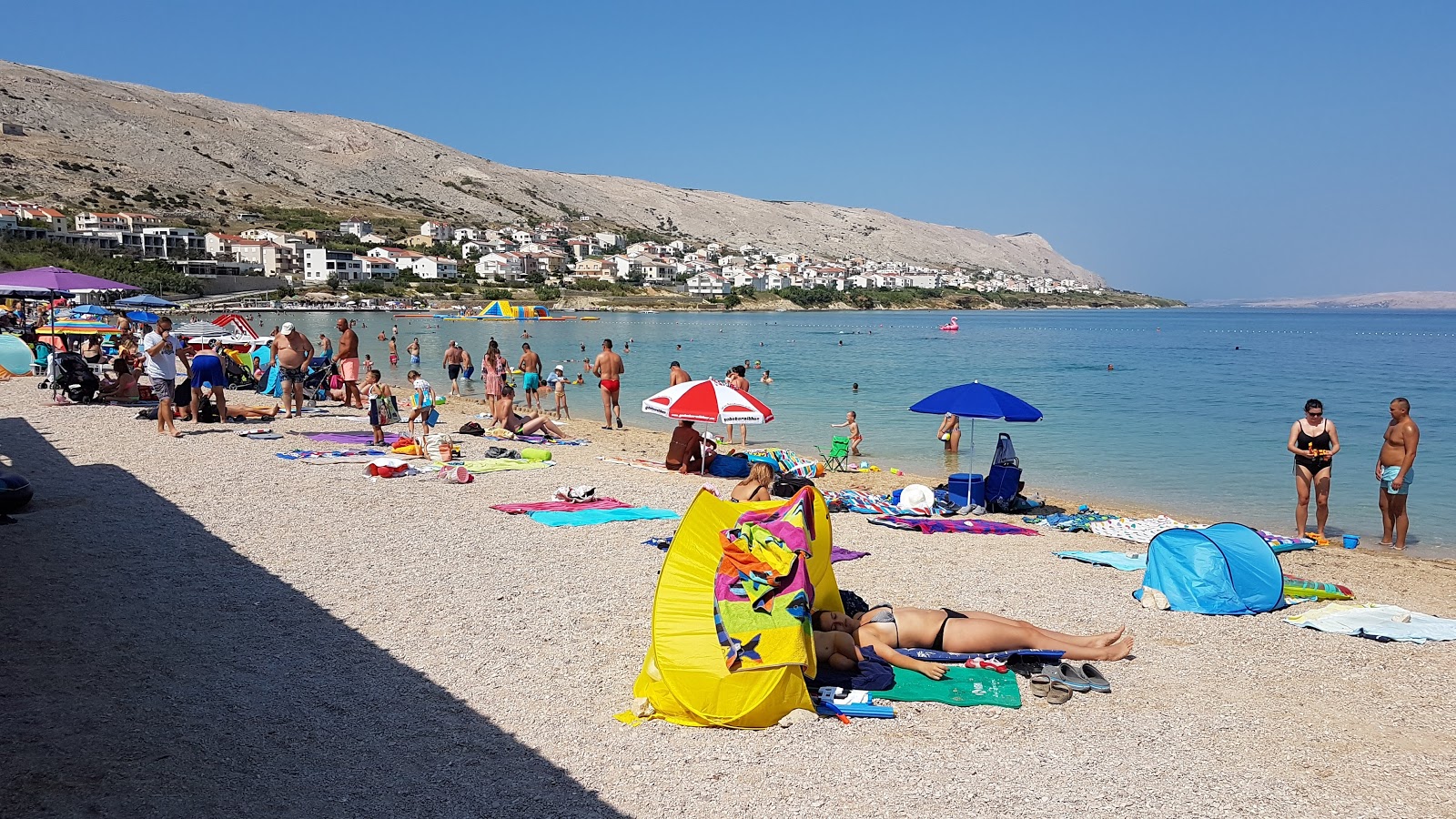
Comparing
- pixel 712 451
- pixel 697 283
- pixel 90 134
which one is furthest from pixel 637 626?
pixel 90 134

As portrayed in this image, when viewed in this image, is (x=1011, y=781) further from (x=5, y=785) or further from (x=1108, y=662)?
(x=5, y=785)

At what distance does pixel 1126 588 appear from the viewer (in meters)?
7.32

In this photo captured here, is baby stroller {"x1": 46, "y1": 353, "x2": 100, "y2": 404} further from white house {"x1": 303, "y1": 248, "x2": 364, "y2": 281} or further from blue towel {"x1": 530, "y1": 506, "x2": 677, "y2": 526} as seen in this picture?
white house {"x1": 303, "y1": 248, "x2": 364, "y2": 281}

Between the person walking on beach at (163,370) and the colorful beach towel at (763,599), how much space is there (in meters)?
10.9

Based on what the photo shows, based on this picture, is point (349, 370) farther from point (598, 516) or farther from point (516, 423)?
point (598, 516)

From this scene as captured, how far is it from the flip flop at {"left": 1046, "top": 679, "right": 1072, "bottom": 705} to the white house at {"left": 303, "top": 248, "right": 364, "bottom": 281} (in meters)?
97.0

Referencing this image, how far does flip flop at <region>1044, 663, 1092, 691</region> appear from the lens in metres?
5.18

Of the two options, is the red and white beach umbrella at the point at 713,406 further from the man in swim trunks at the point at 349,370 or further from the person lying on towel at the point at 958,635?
the man in swim trunks at the point at 349,370

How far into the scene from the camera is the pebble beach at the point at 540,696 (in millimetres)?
3977

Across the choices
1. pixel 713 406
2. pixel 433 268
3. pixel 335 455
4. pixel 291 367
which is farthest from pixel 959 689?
pixel 433 268

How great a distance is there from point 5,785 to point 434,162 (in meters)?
190

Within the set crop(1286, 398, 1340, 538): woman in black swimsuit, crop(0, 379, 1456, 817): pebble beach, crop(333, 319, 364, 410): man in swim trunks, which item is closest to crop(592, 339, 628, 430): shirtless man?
crop(333, 319, 364, 410): man in swim trunks

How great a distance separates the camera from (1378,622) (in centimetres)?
643

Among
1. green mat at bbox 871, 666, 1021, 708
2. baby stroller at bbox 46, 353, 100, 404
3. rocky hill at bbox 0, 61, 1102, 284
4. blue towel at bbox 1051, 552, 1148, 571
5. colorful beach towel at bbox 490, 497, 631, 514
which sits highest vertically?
rocky hill at bbox 0, 61, 1102, 284
